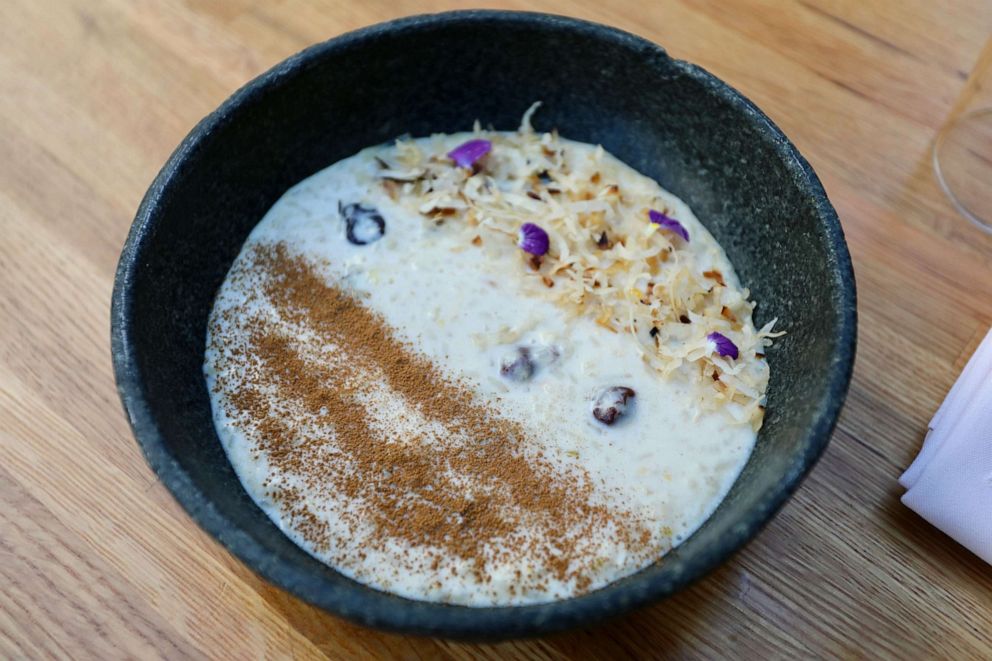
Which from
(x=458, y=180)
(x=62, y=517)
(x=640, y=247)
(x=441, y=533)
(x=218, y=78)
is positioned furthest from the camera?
(x=218, y=78)

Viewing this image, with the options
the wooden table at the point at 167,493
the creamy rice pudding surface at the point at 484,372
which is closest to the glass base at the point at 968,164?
the wooden table at the point at 167,493

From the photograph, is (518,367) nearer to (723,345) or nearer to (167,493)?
(723,345)

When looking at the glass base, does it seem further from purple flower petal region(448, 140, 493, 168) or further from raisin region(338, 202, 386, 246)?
raisin region(338, 202, 386, 246)

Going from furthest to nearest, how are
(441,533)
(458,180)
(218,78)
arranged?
1. (218,78)
2. (458,180)
3. (441,533)

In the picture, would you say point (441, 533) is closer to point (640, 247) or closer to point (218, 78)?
point (640, 247)

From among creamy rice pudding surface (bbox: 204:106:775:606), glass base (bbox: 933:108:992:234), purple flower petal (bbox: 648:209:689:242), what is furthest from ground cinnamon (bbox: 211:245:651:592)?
glass base (bbox: 933:108:992:234)

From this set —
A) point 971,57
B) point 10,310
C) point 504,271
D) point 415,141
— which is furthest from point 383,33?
point 971,57

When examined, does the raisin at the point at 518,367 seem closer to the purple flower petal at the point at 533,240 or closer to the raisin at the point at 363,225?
the purple flower petal at the point at 533,240
